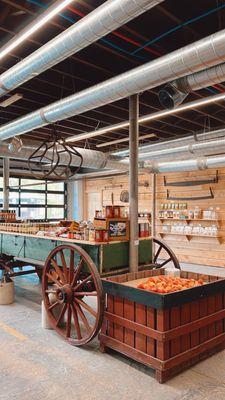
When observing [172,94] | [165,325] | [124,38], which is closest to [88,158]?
[172,94]

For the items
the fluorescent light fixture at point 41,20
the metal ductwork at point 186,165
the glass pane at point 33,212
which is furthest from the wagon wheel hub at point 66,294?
the glass pane at point 33,212

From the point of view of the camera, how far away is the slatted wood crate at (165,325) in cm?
294

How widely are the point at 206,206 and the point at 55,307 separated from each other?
19.9 ft

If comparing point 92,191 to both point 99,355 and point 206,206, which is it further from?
point 99,355

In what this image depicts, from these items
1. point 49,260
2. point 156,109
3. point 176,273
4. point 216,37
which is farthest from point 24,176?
point 216,37

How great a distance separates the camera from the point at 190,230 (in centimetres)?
932

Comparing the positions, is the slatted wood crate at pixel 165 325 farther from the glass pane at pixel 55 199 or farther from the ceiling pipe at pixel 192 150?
the glass pane at pixel 55 199

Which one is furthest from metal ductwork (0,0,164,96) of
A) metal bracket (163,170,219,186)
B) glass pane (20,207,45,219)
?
glass pane (20,207,45,219)

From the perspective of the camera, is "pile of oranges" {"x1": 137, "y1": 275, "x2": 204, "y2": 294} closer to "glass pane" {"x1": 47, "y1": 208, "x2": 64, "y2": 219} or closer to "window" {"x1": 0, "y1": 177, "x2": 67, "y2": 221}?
"window" {"x1": 0, "y1": 177, "x2": 67, "y2": 221}

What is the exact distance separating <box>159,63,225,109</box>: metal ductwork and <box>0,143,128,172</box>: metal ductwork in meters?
4.01

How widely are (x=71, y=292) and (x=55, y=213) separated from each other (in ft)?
32.3

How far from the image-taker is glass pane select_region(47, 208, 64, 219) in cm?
1322

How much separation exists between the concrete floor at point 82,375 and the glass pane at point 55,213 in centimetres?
940

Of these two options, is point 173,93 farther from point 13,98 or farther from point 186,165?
point 186,165
